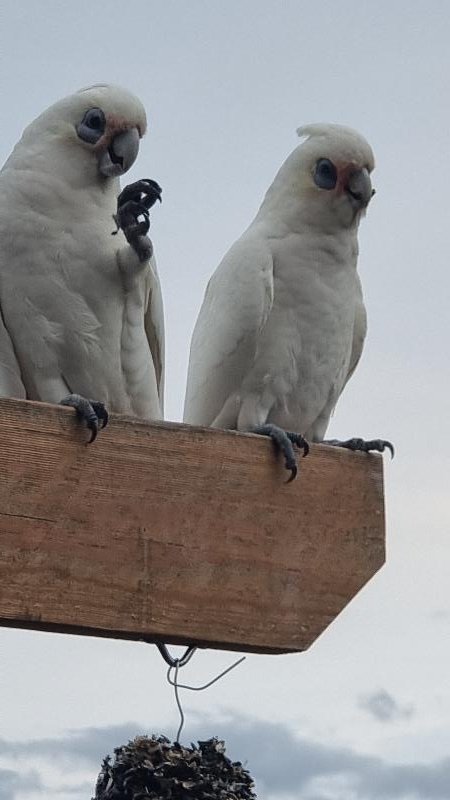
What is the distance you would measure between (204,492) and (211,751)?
15.7 inches

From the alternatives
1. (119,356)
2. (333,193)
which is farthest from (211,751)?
(333,193)

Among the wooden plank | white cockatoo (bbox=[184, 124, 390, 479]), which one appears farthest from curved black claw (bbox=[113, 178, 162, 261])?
white cockatoo (bbox=[184, 124, 390, 479])

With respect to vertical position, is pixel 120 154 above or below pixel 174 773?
above

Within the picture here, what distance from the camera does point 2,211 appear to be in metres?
2.19

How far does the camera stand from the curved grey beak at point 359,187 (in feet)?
8.43

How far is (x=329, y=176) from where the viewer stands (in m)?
2.58

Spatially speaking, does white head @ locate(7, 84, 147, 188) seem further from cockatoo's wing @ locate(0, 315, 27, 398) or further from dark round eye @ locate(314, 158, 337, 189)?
dark round eye @ locate(314, 158, 337, 189)

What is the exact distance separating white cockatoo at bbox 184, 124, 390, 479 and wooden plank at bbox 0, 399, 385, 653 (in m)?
1.08

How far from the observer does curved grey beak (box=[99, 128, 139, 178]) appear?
2.15m

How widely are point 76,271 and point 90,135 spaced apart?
284 millimetres

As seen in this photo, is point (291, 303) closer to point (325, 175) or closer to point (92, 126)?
point (325, 175)

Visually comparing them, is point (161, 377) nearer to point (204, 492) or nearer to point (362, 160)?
point (362, 160)

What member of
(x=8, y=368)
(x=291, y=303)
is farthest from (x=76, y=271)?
(x=291, y=303)

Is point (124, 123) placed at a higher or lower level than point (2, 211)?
higher
